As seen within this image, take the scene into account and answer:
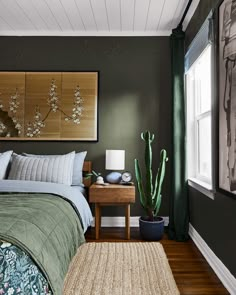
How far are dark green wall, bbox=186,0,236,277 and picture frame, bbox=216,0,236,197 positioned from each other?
0.16 metres

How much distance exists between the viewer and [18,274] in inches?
48.1

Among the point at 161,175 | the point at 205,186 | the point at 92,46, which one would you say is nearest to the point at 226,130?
the point at 205,186

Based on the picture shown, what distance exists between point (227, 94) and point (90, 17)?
2.14 meters

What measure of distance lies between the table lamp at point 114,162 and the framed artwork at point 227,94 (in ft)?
4.91

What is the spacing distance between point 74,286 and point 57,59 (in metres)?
2.96

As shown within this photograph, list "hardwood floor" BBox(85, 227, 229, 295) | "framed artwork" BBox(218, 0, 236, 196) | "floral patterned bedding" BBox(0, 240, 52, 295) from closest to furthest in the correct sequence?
"floral patterned bedding" BBox(0, 240, 52, 295)
"framed artwork" BBox(218, 0, 236, 196)
"hardwood floor" BBox(85, 227, 229, 295)

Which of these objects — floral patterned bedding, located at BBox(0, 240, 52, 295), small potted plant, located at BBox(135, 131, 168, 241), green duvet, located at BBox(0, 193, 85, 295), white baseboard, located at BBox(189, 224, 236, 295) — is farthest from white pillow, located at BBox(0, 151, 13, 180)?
white baseboard, located at BBox(189, 224, 236, 295)

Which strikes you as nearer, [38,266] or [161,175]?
[38,266]

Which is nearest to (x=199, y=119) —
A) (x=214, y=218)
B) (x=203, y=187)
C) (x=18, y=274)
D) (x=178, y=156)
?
(x=178, y=156)

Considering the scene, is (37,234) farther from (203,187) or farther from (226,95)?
(203,187)

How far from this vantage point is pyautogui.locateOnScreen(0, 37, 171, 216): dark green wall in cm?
380

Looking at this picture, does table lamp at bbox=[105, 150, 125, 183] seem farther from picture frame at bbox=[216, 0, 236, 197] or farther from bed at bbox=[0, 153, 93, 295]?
picture frame at bbox=[216, 0, 236, 197]

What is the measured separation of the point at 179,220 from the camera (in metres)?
3.31

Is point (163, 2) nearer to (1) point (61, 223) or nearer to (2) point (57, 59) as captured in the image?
(2) point (57, 59)
